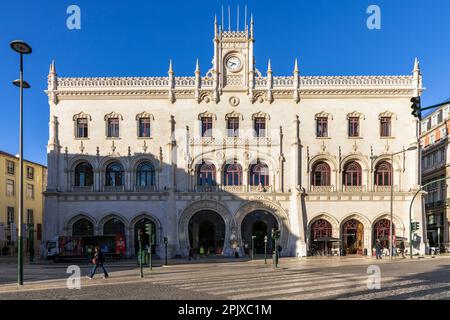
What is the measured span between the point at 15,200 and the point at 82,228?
21883 millimetres

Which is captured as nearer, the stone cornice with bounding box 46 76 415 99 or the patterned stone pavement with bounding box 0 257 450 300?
the patterned stone pavement with bounding box 0 257 450 300

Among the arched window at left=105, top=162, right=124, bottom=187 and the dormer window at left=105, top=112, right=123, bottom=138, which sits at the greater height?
the dormer window at left=105, top=112, right=123, bottom=138

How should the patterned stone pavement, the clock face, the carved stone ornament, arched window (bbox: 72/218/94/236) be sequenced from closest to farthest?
the patterned stone pavement < arched window (bbox: 72/218/94/236) < the carved stone ornament < the clock face

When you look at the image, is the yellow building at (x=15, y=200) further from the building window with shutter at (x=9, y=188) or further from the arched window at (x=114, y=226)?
the arched window at (x=114, y=226)

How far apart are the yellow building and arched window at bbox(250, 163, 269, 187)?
27699mm

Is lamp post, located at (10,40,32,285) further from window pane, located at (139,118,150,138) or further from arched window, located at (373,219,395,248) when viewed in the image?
arched window, located at (373,219,395,248)

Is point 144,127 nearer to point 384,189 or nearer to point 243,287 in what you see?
point 384,189

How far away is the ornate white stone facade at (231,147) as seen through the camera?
39156 mm

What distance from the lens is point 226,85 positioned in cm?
4072

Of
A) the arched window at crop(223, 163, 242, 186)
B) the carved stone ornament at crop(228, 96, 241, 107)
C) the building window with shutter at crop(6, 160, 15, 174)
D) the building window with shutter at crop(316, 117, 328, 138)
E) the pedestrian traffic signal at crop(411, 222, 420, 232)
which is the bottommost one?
the pedestrian traffic signal at crop(411, 222, 420, 232)

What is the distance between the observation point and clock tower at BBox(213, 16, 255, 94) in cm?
4058

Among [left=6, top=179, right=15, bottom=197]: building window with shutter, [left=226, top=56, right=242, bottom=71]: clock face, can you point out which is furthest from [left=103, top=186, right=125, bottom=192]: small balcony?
[left=6, top=179, right=15, bottom=197]: building window with shutter

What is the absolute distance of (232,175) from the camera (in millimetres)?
40062
